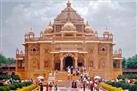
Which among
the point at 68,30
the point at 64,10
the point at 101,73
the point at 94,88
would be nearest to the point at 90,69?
the point at 101,73

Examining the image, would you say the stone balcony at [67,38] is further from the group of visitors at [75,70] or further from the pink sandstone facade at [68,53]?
the group of visitors at [75,70]

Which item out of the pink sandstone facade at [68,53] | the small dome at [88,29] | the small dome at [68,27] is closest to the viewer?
the pink sandstone facade at [68,53]

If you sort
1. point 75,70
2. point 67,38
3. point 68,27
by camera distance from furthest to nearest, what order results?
point 68,27 → point 67,38 → point 75,70

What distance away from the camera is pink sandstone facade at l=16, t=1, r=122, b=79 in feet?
213

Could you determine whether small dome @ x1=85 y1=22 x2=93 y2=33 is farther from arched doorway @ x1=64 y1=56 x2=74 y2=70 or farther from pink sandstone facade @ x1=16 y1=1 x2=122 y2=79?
arched doorway @ x1=64 y1=56 x2=74 y2=70

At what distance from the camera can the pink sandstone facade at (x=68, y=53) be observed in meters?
65.0

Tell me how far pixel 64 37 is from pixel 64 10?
779 centimetres

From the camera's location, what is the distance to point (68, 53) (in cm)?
6406


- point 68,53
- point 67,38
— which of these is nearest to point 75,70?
point 68,53

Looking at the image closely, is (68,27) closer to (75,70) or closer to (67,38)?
(67,38)

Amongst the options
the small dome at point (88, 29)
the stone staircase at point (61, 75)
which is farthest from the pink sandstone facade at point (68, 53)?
the stone staircase at point (61, 75)

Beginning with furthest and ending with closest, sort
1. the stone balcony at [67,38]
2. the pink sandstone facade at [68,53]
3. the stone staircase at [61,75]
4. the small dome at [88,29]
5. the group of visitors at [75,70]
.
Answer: the small dome at [88,29], the stone balcony at [67,38], the pink sandstone facade at [68,53], the stone staircase at [61,75], the group of visitors at [75,70]

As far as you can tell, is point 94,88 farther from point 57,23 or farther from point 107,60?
point 57,23

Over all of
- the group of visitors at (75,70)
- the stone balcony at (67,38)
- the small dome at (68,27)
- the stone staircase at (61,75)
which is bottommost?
the stone staircase at (61,75)
